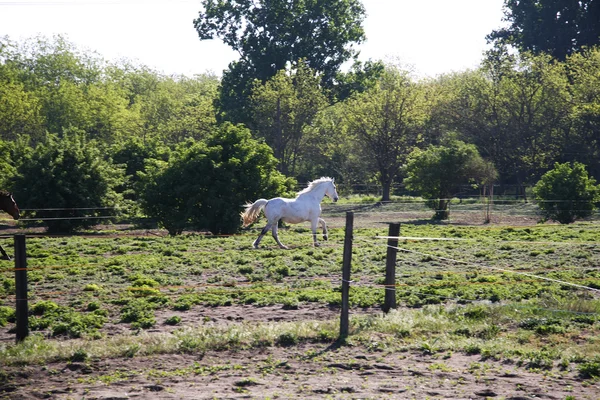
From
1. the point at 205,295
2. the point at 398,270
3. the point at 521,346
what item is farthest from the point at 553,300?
the point at 205,295

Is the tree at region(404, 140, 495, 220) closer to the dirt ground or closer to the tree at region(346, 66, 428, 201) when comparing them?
the tree at region(346, 66, 428, 201)

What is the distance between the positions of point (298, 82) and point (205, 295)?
3924cm

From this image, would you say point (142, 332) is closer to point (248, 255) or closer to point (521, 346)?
point (521, 346)

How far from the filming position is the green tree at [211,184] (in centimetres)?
2205

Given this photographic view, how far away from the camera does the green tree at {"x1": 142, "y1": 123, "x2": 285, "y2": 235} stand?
72.3ft

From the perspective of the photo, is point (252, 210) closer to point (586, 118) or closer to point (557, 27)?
point (586, 118)

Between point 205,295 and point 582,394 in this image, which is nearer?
point 582,394

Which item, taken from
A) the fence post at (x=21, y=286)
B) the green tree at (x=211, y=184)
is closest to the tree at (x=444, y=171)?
the green tree at (x=211, y=184)

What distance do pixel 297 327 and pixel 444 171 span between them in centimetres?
2337

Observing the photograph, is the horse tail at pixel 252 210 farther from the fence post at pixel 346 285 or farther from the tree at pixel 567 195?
the tree at pixel 567 195

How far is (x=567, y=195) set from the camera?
2659 cm

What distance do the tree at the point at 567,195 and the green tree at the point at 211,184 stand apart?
445 inches

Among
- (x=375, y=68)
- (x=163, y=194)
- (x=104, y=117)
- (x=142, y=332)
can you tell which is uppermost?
(x=375, y=68)

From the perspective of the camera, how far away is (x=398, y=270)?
1410 cm
